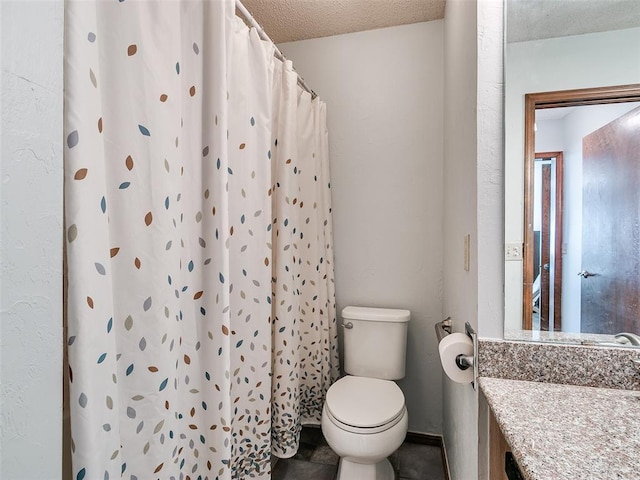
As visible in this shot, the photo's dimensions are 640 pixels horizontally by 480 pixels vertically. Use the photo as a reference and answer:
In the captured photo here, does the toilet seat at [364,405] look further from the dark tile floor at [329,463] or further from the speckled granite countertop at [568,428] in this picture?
the speckled granite countertop at [568,428]

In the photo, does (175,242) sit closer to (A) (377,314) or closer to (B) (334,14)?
(A) (377,314)

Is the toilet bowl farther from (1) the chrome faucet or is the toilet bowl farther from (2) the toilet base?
(1) the chrome faucet

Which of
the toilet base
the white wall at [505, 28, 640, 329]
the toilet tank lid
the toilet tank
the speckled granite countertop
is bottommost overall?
the toilet base

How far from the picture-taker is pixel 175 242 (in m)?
0.79

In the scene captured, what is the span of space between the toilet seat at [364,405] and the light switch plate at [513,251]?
0.88 meters

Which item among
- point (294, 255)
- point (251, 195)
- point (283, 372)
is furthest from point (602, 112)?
point (283, 372)

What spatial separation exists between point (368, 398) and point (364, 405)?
0.07 meters

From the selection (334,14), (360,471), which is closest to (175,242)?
(360,471)

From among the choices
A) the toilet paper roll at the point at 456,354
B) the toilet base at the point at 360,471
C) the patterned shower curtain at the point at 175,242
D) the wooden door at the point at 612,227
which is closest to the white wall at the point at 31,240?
the patterned shower curtain at the point at 175,242

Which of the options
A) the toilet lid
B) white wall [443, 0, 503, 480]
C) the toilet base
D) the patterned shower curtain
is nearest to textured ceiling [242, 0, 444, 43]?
the patterned shower curtain

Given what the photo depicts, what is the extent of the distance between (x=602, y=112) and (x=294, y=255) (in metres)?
1.22

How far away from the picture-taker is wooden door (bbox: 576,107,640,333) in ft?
2.90

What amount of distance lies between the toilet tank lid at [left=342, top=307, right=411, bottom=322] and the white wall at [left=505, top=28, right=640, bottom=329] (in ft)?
3.10

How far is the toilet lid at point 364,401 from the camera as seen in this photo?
1.40 m
